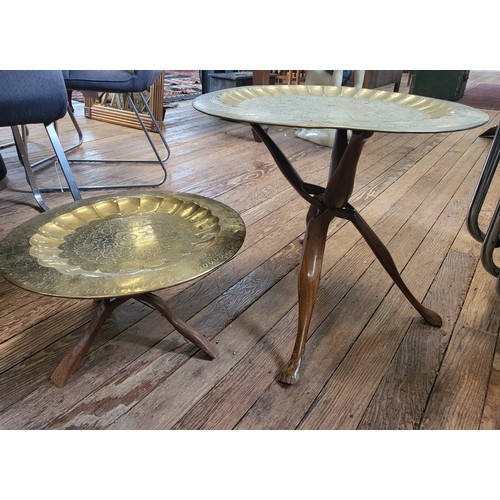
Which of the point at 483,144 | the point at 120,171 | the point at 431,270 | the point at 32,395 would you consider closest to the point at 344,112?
the point at 431,270

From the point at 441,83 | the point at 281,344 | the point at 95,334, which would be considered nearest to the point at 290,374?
the point at 281,344

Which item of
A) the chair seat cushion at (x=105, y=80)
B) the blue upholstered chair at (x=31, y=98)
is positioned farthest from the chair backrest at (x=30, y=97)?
the chair seat cushion at (x=105, y=80)

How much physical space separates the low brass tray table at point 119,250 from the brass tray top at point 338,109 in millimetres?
261

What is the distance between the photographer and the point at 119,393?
0.92 meters

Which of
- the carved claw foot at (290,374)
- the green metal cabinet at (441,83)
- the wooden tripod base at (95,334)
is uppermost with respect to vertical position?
the wooden tripod base at (95,334)

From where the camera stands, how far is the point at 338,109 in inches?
40.0

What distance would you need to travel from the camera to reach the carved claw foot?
0.96 meters

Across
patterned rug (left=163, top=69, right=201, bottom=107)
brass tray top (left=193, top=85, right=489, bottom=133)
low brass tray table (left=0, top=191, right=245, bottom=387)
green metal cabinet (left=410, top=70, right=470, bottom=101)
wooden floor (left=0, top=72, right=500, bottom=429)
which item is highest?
brass tray top (left=193, top=85, right=489, bottom=133)

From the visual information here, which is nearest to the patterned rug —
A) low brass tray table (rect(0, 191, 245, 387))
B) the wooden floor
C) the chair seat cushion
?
the chair seat cushion

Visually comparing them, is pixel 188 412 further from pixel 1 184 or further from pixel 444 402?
pixel 1 184

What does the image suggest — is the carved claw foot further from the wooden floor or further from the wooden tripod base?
the wooden tripod base

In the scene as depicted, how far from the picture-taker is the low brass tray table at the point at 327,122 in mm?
831

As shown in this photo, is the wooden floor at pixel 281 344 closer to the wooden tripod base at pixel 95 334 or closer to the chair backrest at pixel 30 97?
the wooden tripod base at pixel 95 334

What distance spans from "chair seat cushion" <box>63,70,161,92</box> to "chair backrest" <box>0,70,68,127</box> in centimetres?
43
